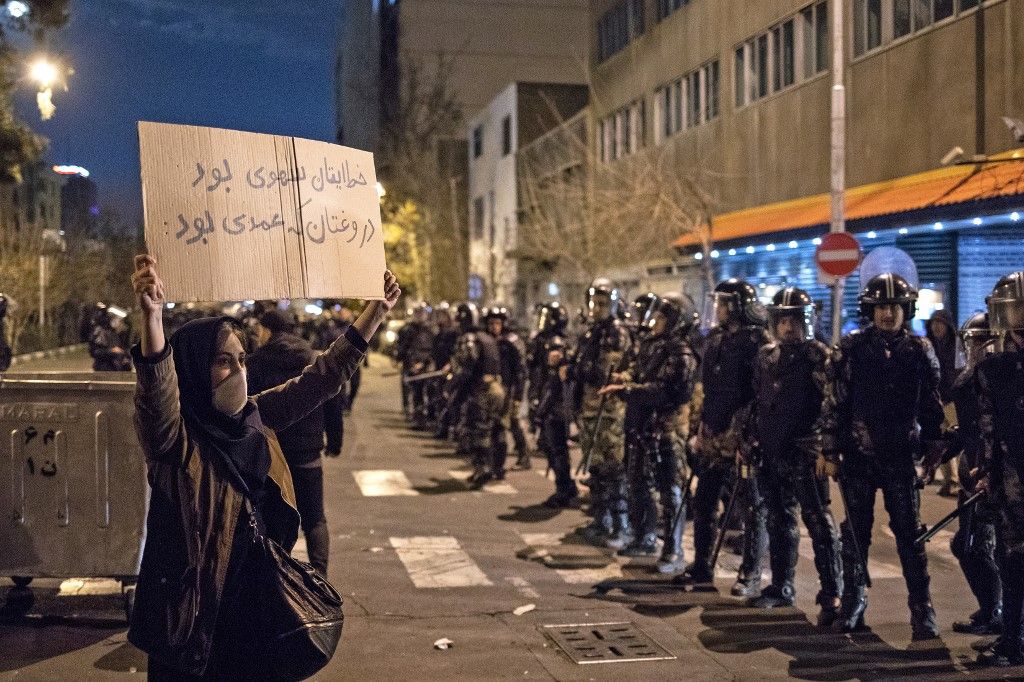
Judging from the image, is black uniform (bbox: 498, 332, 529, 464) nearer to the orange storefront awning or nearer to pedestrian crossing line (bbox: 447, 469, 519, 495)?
pedestrian crossing line (bbox: 447, 469, 519, 495)

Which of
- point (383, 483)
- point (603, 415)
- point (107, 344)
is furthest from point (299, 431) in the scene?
point (107, 344)

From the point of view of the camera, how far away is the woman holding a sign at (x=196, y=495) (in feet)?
12.4

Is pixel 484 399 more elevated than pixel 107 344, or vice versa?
pixel 107 344

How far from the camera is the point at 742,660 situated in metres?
6.97

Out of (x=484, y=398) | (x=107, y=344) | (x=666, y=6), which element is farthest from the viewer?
(x=666, y=6)

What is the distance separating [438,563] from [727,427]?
255cm

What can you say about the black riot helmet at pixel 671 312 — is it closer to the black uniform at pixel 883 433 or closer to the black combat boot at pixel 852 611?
the black uniform at pixel 883 433

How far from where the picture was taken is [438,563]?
973 cm

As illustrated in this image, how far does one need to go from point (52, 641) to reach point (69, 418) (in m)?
1.27

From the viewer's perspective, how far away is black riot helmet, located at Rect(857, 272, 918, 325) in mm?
7387

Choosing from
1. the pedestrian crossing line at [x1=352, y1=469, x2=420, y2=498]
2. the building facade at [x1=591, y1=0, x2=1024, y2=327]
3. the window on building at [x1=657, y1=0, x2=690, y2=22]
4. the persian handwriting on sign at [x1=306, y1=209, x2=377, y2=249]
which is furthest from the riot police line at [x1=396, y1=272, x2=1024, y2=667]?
the window on building at [x1=657, y1=0, x2=690, y2=22]

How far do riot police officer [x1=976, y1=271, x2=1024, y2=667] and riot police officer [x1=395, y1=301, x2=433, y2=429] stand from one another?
15.0 metres

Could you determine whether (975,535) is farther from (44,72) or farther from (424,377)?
(44,72)

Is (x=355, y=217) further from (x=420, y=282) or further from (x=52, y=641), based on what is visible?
(x=420, y=282)
